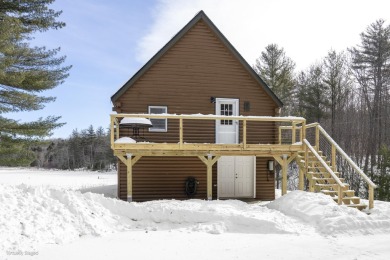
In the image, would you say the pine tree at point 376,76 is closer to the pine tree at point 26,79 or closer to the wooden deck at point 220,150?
the wooden deck at point 220,150

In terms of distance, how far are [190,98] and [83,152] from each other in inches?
2780

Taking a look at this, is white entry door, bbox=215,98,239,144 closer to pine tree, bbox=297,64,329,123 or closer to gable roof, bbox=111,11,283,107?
gable roof, bbox=111,11,283,107

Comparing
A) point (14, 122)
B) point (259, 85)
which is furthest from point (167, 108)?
point (14, 122)

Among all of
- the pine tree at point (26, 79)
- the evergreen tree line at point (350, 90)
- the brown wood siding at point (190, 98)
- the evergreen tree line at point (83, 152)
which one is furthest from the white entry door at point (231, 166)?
the evergreen tree line at point (83, 152)

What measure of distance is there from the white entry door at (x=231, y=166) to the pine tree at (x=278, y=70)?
18676mm

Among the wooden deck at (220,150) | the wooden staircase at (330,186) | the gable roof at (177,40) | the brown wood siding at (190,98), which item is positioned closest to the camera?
the wooden staircase at (330,186)

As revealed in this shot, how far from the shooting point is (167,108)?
13.9 meters

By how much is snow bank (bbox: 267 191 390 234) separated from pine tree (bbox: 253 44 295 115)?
75.3ft

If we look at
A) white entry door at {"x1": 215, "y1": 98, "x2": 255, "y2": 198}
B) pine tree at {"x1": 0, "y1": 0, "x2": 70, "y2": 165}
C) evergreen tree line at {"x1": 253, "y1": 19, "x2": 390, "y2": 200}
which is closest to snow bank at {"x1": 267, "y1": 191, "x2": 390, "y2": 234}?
white entry door at {"x1": 215, "y1": 98, "x2": 255, "y2": 198}

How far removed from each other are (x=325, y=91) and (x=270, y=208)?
23951mm

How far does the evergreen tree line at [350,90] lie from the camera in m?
29.2

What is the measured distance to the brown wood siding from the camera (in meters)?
13.7

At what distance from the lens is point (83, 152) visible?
7850cm

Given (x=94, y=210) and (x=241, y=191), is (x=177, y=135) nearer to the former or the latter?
(x=241, y=191)
